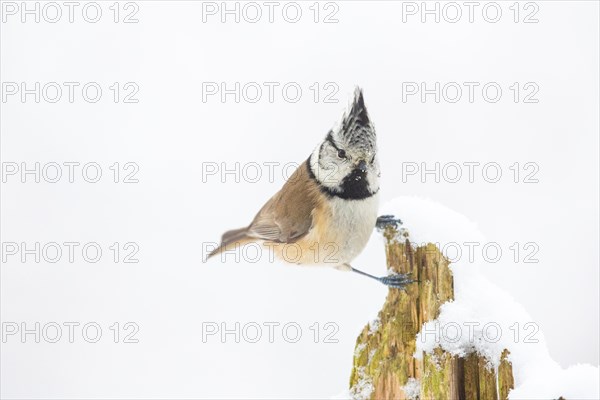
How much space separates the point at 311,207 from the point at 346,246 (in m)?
0.27

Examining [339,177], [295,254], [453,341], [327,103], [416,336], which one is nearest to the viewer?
[453,341]

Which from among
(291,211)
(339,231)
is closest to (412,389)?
(339,231)

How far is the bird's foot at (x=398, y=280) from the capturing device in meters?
2.78

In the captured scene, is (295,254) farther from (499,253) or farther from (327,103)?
(327,103)

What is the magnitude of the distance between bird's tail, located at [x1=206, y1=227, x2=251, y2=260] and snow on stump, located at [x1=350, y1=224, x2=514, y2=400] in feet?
3.68

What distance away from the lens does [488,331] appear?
2.41 meters

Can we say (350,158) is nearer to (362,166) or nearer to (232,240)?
(362,166)

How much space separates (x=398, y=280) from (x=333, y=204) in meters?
0.65

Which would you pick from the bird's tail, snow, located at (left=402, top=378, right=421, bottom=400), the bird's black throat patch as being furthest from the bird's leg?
the bird's tail

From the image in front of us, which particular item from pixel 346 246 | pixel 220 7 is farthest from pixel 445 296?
pixel 220 7

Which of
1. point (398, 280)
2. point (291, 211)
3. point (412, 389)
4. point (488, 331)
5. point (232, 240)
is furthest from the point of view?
point (232, 240)

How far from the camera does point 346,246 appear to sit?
3.35 m

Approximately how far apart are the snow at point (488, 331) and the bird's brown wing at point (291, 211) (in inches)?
27.1

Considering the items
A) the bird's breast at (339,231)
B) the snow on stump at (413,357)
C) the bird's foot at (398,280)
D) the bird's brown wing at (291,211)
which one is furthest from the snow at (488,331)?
the bird's brown wing at (291,211)
